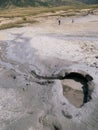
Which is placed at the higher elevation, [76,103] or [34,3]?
[76,103]

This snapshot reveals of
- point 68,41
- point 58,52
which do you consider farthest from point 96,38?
point 58,52

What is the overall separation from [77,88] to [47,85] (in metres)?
2.55

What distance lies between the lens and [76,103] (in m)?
19.7

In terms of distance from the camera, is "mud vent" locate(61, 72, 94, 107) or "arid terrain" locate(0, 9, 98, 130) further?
"mud vent" locate(61, 72, 94, 107)

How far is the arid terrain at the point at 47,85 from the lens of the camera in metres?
17.1

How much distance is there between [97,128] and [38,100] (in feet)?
18.4

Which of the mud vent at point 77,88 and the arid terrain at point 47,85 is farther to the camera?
the mud vent at point 77,88

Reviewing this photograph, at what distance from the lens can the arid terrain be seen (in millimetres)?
17094

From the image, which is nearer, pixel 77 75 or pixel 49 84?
pixel 49 84

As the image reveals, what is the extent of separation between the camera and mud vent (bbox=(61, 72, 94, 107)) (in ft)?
65.9

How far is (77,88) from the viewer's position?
22328 millimetres

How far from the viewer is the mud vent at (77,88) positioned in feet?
65.9

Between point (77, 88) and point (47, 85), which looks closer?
point (77, 88)

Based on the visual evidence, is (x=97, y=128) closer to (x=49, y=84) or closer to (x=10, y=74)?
(x=49, y=84)
